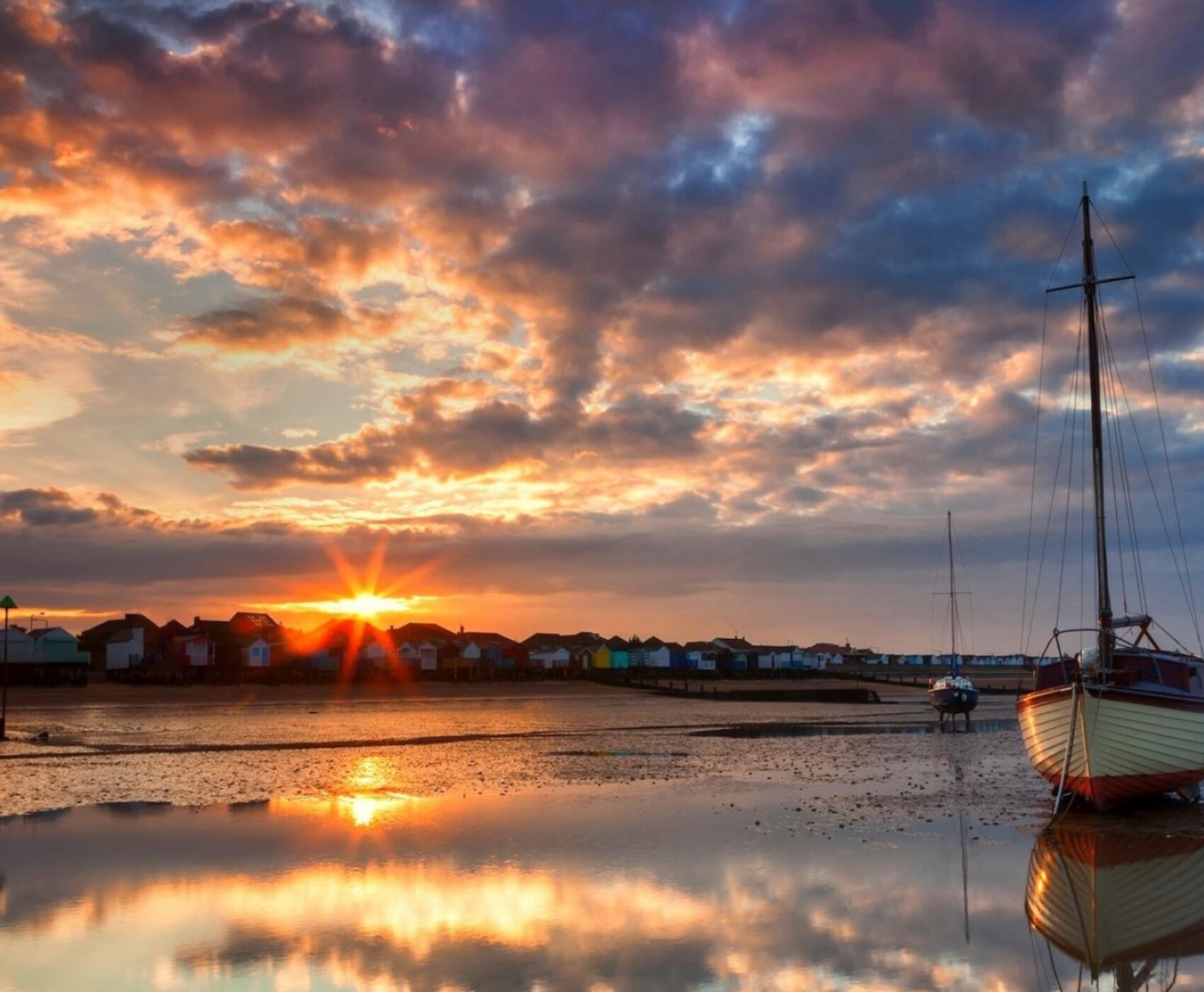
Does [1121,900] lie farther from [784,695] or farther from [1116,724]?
[784,695]

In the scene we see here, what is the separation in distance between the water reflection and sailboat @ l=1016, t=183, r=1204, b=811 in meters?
3.29

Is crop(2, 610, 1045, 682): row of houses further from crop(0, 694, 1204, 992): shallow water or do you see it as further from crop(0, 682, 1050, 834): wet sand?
crop(0, 694, 1204, 992): shallow water

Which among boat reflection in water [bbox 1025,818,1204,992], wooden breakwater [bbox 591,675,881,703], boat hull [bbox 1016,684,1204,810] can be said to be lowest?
wooden breakwater [bbox 591,675,881,703]

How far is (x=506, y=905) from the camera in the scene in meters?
16.4

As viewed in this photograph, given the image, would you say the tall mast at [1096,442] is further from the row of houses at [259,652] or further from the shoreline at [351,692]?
the row of houses at [259,652]

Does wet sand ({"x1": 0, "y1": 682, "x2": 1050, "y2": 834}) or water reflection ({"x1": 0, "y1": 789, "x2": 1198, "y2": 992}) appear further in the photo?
wet sand ({"x1": 0, "y1": 682, "x2": 1050, "y2": 834})

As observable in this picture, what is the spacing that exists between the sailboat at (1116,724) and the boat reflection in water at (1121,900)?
1.82m

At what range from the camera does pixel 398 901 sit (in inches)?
659

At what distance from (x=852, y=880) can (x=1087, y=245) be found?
833 inches

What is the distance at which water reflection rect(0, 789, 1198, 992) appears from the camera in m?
13.0

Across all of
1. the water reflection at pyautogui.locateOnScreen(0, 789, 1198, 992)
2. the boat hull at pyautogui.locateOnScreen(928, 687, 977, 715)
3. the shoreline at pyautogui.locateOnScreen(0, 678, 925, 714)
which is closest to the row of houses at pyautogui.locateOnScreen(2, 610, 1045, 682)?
the shoreline at pyautogui.locateOnScreen(0, 678, 925, 714)

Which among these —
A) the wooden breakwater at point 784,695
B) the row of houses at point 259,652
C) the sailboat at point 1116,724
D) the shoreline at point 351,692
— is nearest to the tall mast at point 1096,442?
the sailboat at point 1116,724

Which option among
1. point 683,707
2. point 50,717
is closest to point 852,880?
point 50,717

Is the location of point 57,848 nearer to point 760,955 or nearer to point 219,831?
point 219,831
